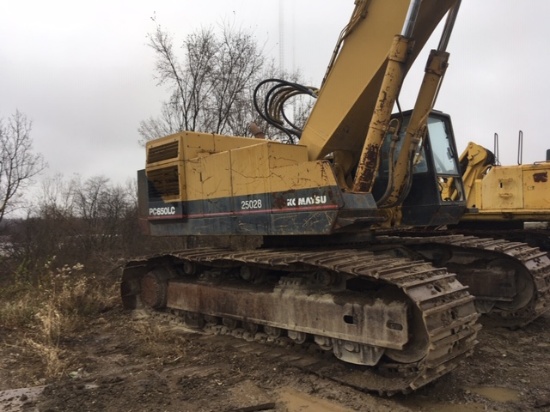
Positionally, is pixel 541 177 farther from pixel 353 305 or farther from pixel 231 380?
pixel 231 380

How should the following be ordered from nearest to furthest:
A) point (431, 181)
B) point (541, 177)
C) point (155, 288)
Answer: point (431, 181), point (155, 288), point (541, 177)

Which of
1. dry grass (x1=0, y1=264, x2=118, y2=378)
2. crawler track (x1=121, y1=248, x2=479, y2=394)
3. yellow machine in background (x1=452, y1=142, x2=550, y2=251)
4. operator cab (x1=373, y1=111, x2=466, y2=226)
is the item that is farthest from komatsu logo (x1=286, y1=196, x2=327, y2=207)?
yellow machine in background (x1=452, y1=142, x2=550, y2=251)

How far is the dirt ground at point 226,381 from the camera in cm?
422

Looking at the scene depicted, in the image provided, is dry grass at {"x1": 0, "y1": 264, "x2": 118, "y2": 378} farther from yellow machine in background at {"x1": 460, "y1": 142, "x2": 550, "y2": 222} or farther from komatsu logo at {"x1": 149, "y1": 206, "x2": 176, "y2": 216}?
yellow machine in background at {"x1": 460, "y1": 142, "x2": 550, "y2": 222}

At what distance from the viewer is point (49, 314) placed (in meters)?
6.51

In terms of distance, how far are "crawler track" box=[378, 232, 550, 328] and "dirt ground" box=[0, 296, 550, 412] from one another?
373 mm

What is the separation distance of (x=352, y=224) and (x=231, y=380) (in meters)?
1.90

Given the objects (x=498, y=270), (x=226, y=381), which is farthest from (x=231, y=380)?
(x=498, y=270)

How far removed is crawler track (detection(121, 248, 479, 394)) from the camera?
420 cm

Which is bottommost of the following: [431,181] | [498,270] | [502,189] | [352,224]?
[498,270]

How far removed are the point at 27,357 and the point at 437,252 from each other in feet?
18.0

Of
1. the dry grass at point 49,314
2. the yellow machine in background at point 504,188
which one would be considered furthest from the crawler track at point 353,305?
the yellow machine in background at point 504,188

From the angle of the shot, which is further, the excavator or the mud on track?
the excavator

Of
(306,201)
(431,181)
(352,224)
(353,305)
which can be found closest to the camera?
(353,305)
